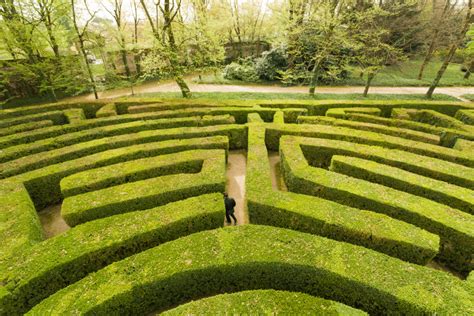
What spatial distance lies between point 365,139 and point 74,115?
61.3 feet

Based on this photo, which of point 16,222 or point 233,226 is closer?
point 233,226

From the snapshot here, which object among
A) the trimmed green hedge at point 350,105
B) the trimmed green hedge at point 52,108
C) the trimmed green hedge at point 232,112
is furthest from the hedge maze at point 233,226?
the trimmed green hedge at point 350,105

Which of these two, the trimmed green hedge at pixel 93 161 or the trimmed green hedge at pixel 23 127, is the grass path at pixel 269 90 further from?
the trimmed green hedge at pixel 93 161

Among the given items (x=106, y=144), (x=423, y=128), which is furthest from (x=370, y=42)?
(x=106, y=144)

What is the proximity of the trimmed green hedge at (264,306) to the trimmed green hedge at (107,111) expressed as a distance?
1565cm

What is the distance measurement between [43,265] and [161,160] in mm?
5690

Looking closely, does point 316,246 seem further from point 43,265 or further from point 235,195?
point 43,265

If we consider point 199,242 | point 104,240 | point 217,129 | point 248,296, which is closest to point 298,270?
point 248,296

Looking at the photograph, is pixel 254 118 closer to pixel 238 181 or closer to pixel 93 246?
pixel 238 181

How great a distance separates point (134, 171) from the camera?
10344 mm

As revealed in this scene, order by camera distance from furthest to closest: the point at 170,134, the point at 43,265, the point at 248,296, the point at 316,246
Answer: the point at 170,134 < the point at 316,246 < the point at 43,265 < the point at 248,296

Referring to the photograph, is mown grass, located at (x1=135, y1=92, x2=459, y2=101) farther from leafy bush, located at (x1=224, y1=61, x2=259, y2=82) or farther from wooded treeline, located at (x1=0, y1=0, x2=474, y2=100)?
leafy bush, located at (x1=224, y1=61, x2=259, y2=82)

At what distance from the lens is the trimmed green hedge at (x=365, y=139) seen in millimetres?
11812

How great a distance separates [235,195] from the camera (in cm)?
1126
